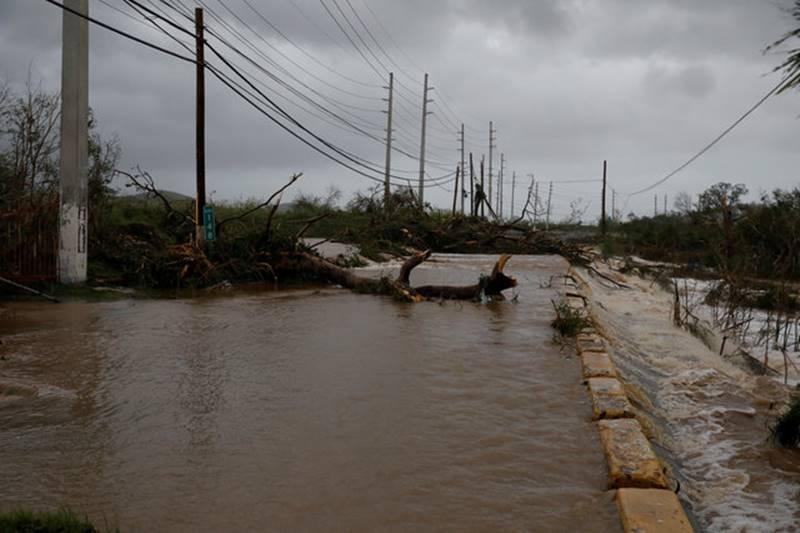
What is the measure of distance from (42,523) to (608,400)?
3.58 m

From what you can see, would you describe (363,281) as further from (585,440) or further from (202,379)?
(585,440)

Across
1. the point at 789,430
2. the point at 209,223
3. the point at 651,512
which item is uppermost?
the point at 209,223

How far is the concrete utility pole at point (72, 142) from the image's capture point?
424 inches

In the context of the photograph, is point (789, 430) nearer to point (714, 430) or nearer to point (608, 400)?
point (714, 430)

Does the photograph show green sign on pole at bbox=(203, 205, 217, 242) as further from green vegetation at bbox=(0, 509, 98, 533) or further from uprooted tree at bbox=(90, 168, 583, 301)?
green vegetation at bbox=(0, 509, 98, 533)

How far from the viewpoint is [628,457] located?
11.4ft

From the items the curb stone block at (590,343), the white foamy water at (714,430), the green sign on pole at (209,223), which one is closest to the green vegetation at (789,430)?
the white foamy water at (714,430)

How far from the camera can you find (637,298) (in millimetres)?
14633

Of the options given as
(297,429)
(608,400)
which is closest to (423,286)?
(608,400)

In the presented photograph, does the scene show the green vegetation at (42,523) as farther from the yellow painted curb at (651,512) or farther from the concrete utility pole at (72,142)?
the concrete utility pole at (72,142)

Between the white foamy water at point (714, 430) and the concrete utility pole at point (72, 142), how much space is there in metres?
8.77

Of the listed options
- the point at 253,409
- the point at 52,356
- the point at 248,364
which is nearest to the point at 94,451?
the point at 253,409

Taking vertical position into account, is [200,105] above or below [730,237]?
above

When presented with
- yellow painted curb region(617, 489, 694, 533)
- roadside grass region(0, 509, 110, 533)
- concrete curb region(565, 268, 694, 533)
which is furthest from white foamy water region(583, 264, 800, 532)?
roadside grass region(0, 509, 110, 533)
